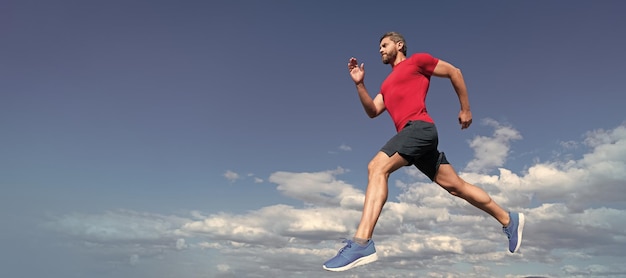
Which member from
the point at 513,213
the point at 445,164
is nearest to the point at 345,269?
the point at 445,164

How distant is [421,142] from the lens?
6.17 metres

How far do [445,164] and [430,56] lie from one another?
1.49m

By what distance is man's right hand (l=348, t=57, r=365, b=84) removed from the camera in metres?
7.11

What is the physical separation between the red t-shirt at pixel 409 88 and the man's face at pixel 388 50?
244mm

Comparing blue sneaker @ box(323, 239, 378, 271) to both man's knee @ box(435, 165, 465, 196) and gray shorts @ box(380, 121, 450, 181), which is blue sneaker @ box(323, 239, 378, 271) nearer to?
gray shorts @ box(380, 121, 450, 181)

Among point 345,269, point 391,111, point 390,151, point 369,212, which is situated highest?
point 391,111

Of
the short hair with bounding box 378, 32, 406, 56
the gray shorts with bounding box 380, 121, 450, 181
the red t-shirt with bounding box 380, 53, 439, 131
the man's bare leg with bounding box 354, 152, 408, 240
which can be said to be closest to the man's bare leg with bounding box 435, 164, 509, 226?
the gray shorts with bounding box 380, 121, 450, 181

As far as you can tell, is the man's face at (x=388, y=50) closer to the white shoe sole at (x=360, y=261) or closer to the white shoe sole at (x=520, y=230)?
the white shoe sole at (x=360, y=261)

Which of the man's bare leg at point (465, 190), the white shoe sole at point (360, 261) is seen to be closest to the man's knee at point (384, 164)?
the white shoe sole at point (360, 261)

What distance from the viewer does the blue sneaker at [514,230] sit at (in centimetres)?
751

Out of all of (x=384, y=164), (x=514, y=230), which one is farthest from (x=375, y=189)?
(x=514, y=230)

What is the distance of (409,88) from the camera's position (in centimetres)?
656

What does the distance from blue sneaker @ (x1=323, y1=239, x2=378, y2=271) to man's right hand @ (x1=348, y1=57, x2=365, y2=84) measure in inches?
99.1

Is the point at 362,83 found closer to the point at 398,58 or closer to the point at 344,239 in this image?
the point at 398,58
